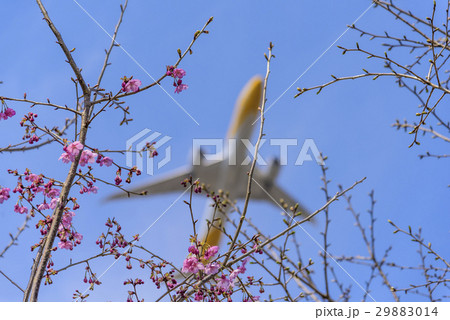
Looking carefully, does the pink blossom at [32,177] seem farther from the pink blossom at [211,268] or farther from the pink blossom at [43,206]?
the pink blossom at [211,268]

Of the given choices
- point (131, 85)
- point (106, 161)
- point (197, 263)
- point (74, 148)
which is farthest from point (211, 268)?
point (131, 85)

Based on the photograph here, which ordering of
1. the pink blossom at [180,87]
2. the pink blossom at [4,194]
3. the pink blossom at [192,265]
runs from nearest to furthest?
the pink blossom at [192,265], the pink blossom at [4,194], the pink blossom at [180,87]

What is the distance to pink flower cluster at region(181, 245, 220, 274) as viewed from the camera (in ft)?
10.0

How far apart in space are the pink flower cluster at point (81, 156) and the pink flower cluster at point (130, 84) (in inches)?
20.3

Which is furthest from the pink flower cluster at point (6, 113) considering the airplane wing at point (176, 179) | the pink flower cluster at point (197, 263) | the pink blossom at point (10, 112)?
the airplane wing at point (176, 179)

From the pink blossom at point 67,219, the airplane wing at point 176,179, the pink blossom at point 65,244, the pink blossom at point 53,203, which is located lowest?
the pink blossom at point 65,244

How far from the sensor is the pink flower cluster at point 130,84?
3342mm

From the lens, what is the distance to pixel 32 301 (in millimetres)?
2957

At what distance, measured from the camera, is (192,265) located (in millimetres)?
3074

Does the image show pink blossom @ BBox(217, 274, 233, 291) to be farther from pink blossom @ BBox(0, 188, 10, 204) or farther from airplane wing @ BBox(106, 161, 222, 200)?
airplane wing @ BBox(106, 161, 222, 200)

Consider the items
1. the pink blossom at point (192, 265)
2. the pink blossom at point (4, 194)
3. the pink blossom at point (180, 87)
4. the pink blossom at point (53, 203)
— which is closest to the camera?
the pink blossom at point (192, 265)

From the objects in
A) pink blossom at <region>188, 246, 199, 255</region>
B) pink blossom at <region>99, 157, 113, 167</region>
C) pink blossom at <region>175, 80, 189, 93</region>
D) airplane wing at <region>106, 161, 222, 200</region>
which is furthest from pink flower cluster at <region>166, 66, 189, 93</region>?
airplane wing at <region>106, 161, 222, 200</region>

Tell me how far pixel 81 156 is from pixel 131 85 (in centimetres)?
62
